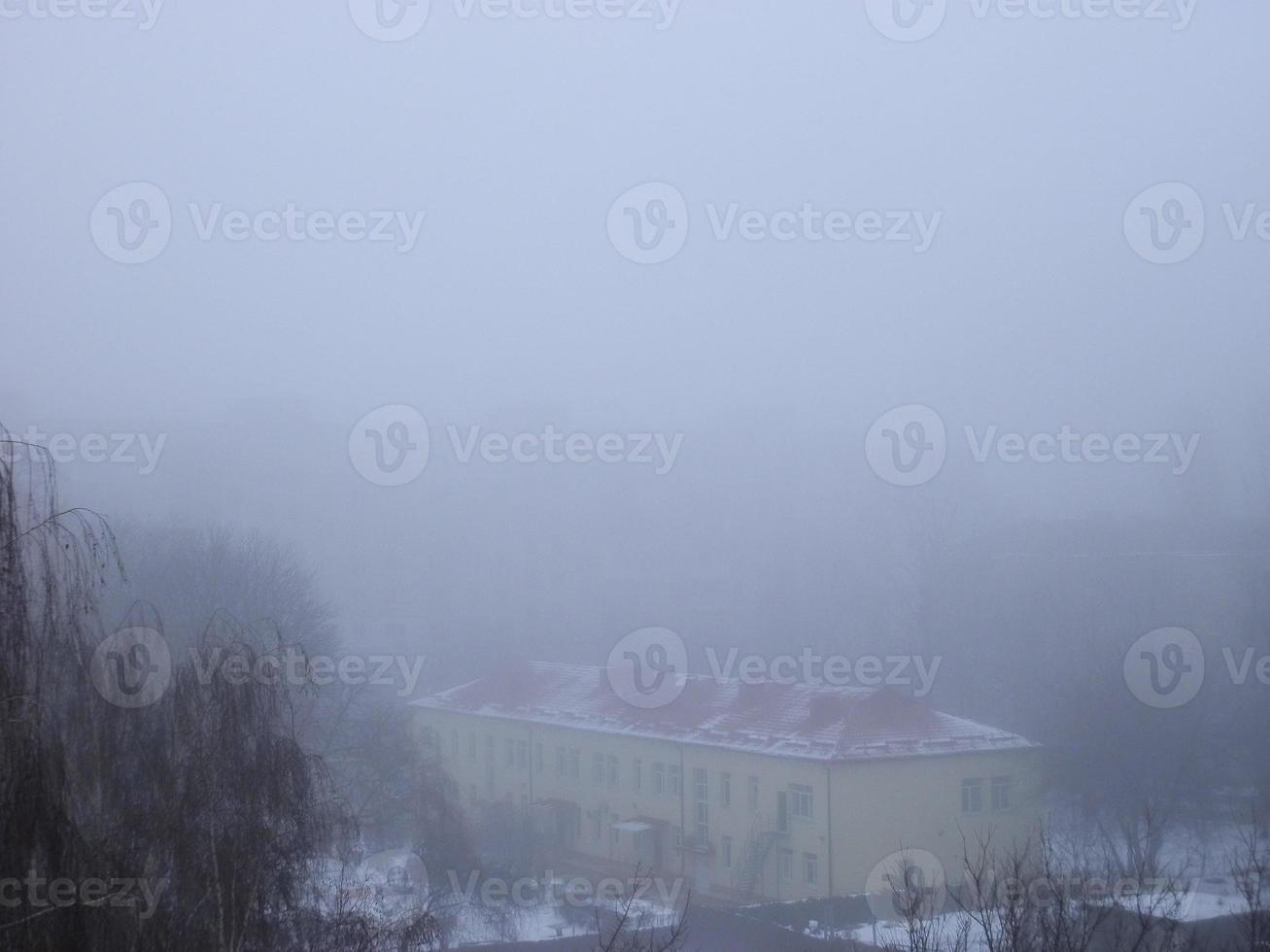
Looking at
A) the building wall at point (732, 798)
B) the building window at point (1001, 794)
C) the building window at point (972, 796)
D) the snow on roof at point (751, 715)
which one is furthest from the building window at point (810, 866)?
the building window at point (1001, 794)

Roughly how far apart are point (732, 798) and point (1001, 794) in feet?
9.91

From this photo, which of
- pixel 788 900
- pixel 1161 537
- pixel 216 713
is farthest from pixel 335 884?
pixel 1161 537

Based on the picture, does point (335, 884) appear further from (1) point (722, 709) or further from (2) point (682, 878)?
(1) point (722, 709)

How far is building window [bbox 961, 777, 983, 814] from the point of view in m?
13.0

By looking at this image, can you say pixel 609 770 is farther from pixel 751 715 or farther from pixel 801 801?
pixel 801 801

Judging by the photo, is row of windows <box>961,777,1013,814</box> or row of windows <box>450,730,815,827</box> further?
row of windows <box>450,730,815,827</box>

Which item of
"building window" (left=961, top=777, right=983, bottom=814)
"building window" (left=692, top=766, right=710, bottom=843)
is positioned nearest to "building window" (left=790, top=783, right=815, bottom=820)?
"building window" (left=692, top=766, right=710, bottom=843)

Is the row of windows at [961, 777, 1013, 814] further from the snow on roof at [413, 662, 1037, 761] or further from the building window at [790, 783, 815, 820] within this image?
the building window at [790, 783, 815, 820]

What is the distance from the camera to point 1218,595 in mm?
13711

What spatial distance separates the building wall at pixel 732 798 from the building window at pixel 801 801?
2 cm

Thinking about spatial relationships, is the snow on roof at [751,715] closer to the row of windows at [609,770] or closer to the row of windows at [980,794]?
the row of windows at [609,770]

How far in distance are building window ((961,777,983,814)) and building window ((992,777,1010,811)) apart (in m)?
0.14

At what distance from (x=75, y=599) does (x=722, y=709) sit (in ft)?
36.7

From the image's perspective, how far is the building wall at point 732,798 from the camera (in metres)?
12.9
